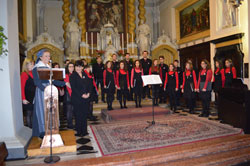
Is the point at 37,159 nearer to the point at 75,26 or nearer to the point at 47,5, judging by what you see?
the point at 75,26

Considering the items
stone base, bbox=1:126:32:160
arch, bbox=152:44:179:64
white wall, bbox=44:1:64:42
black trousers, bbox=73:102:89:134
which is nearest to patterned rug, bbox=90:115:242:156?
black trousers, bbox=73:102:89:134

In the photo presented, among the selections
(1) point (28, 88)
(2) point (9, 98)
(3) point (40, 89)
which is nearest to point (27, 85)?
(1) point (28, 88)

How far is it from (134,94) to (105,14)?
7.78 metres

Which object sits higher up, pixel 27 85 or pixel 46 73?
pixel 46 73

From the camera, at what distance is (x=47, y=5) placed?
1330 centimetres

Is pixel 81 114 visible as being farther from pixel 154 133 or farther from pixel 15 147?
pixel 154 133

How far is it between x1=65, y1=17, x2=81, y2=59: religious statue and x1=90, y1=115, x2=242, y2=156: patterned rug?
695 centimetres

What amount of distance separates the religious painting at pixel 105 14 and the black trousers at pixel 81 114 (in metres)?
9.66

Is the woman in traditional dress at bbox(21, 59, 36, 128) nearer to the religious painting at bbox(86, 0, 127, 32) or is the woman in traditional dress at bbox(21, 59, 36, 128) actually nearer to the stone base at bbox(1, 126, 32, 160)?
the stone base at bbox(1, 126, 32, 160)

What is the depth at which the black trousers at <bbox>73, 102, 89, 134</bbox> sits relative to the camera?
4.42m

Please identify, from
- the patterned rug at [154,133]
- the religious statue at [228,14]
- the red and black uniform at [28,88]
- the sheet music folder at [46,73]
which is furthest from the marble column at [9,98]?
the religious statue at [228,14]

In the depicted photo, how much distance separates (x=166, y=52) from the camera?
13.2 meters

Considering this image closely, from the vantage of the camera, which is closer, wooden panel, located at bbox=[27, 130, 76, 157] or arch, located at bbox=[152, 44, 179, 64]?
wooden panel, located at bbox=[27, 130, 76, 157]

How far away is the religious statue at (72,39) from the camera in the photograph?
11172mm
